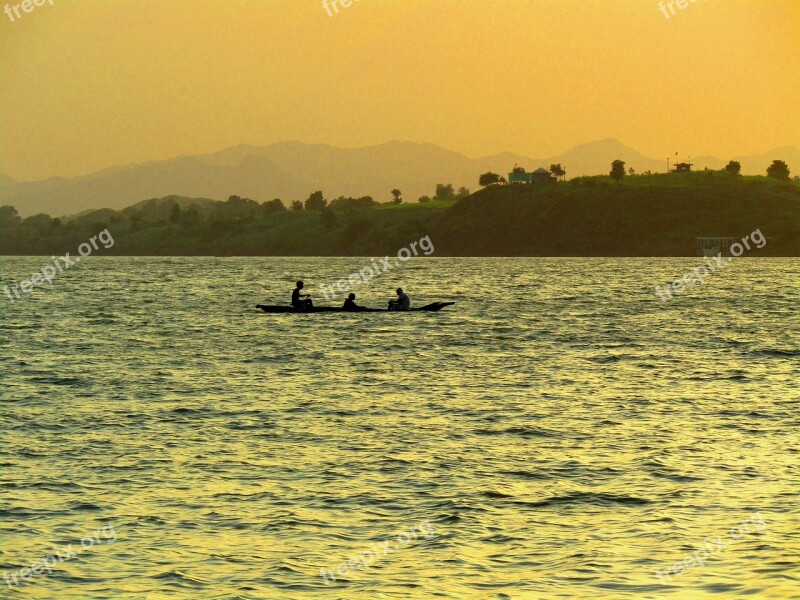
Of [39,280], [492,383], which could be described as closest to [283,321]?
[492,383]

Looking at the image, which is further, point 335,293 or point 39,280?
point 39,280

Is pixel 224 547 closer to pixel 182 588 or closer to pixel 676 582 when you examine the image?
pixel 182 588

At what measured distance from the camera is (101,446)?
84.7 ft

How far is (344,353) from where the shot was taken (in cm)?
5022

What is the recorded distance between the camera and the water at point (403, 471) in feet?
53.2

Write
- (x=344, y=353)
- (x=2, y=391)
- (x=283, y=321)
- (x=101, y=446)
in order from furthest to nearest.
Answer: (x=283, y=321)
(x=344, y=353)
(x=2, y=391)
(x=101, y=446)

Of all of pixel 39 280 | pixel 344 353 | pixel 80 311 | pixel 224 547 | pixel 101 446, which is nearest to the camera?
pixel 224 547

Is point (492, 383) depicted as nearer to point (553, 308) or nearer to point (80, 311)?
point (553, 308)

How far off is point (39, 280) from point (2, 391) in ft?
495

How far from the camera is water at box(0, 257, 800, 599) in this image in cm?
1620

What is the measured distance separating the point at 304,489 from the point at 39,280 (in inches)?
6662

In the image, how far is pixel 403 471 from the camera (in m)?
22.8

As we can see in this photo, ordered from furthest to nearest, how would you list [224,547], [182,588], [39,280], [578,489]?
[39,280] → [578,489] → [224,547] → [182,588]

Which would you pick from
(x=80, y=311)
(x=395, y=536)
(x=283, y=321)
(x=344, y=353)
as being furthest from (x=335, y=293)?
(x=395, y=536)
